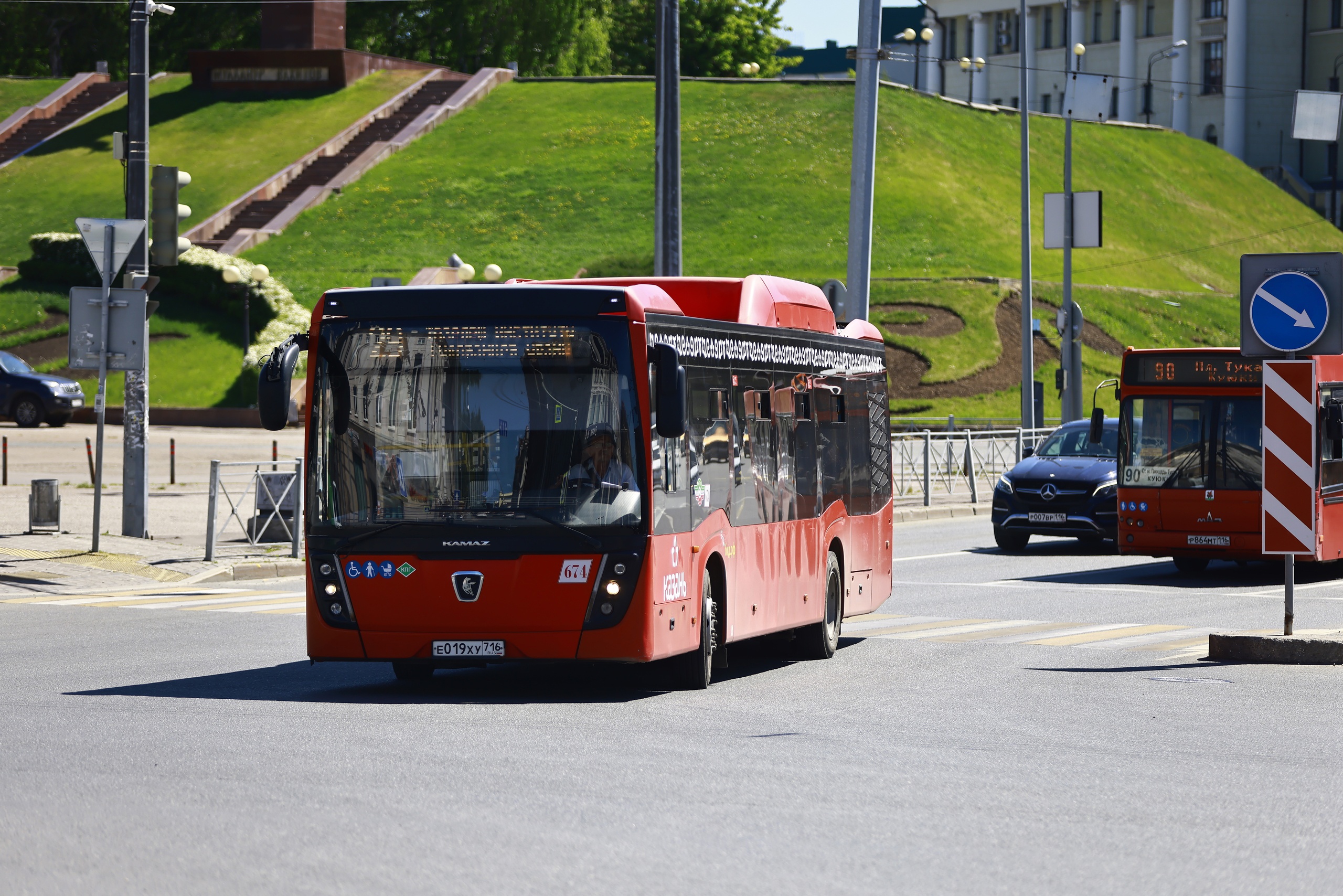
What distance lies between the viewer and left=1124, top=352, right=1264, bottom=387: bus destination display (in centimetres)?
2130

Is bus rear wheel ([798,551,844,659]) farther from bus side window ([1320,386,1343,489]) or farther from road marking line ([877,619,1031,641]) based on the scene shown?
bus side window ([1320,386,1343,489])

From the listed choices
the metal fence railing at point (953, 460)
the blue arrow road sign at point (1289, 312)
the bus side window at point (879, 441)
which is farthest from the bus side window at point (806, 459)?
the metal fence railing at point (953, 460)

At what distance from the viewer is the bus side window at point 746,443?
12.6 meters

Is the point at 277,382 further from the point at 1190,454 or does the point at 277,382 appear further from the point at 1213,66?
the point at 1213,66

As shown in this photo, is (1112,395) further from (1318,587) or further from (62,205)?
(1318,587)

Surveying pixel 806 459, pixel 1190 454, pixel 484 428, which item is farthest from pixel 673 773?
pixel 1190 454

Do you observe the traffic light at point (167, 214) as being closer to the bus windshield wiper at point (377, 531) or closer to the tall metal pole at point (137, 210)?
the tall metal pole at point (137, 210)

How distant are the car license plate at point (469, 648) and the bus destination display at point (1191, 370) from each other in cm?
1240

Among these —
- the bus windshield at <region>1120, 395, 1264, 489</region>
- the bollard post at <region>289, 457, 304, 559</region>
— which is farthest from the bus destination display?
the bollard post at <region>289, 457, 304, 559</region>

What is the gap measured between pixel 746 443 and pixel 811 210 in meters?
65.4

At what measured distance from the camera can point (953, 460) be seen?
36000 mm

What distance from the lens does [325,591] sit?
11.6m

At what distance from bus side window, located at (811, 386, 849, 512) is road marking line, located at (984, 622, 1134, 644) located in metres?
1.70

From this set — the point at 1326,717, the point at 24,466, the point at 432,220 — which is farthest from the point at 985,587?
the point at 432,220
